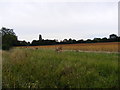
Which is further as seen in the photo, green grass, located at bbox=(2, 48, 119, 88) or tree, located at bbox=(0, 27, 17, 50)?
tree, located at bbox=(0, 27, 17, 50)

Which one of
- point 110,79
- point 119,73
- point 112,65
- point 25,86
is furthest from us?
point 112,65

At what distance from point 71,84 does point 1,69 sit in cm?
287

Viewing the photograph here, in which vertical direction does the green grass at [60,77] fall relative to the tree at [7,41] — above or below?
below

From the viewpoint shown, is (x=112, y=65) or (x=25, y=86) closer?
(x=25, y=86)

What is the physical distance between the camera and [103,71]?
272 inches

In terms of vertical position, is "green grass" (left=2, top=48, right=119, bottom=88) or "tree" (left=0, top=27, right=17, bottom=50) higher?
"tree" (left=0, top=27, right=17, bottom=50)

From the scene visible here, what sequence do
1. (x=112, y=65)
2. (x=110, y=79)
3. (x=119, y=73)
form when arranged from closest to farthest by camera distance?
(x=110, y=79), (x=119, y=73), (x=112, y=65)

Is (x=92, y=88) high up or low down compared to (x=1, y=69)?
down

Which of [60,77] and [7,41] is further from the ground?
[7,41]

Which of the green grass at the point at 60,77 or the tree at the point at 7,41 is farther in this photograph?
Answer: the tree at the point at 7,41

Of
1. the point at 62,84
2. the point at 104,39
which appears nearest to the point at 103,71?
the point at 62,84

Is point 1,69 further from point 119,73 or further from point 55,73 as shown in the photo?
point 119,73

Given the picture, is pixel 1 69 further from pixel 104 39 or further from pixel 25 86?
pixel 104 39

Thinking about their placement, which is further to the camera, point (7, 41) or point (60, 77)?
point (7, 41)
